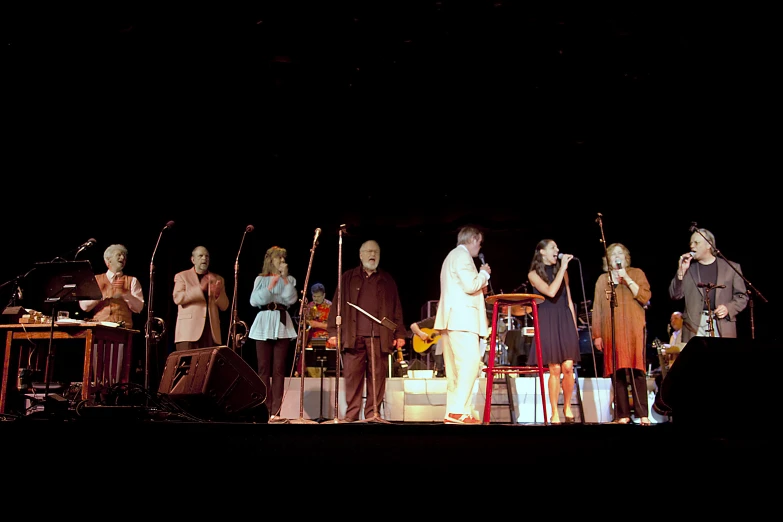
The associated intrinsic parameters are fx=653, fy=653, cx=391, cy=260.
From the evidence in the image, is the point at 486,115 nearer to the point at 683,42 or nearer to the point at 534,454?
the point at 683,42

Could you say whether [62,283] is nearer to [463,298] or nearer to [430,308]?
[463,298]

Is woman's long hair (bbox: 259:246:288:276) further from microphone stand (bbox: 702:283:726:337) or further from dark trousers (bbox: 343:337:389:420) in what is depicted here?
microphone stand (bbox: 702:283:726:337)

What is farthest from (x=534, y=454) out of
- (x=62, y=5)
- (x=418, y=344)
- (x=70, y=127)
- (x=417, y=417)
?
(x=418, y=344)

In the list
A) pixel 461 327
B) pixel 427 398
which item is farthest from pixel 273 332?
pixel 461 327

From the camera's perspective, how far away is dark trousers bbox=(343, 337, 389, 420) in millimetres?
5723

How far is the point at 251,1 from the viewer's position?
6.07 m

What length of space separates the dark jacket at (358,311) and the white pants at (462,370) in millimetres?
986

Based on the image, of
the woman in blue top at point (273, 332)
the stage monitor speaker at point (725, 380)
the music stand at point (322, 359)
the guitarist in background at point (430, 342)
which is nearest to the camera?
the stage monitor speaker at point (725, 380)

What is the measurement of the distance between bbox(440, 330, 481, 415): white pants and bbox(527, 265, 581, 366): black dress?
25.9 inches

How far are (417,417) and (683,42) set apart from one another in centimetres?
447

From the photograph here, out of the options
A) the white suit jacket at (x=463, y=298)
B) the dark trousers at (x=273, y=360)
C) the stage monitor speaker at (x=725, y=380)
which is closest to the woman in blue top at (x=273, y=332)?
the dark trousers at (x=273, y=360)

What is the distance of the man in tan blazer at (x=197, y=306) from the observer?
6090 mm

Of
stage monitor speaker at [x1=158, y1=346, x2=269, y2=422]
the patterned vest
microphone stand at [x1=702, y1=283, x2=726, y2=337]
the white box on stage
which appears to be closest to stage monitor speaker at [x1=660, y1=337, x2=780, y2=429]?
microphone stand at [x1=702, y1=283, x2=726, y2=337]

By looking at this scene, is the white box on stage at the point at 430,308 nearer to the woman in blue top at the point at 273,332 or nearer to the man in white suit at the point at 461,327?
the woman in blue top at the point at 273,332
